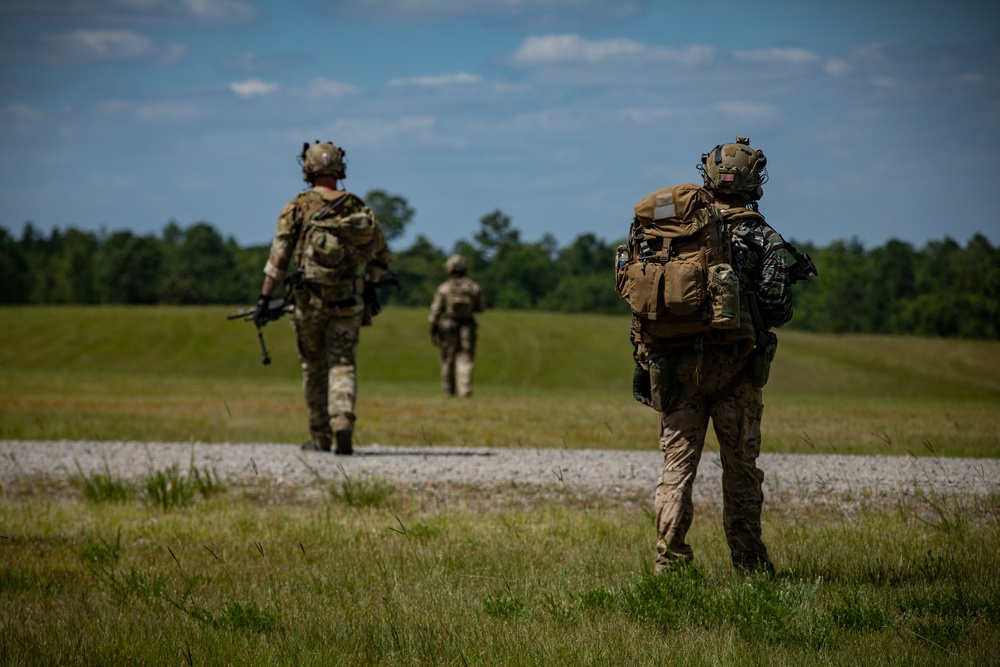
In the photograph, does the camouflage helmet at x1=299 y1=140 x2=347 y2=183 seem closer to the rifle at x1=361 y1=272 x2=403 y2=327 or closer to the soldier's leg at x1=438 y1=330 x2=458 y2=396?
the rifle at x1=361 y1=272 x2=403 y2=327

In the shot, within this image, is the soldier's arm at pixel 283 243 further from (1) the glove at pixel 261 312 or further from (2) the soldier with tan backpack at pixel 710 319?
(2) the soldier with tan backpack at pixel 710 319

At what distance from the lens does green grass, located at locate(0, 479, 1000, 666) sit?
5449 mm

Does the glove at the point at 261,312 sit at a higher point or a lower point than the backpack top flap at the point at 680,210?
lower

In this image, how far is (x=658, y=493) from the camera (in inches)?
262

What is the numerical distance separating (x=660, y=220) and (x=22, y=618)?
3.94 meters

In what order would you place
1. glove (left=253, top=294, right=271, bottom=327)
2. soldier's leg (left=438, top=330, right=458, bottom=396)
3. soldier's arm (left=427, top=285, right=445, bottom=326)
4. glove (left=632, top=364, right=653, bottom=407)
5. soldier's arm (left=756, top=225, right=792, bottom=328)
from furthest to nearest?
1. soldier's leg (left=438, top=330, right=458, bottom=396)
2. soldier's arm (left=427, top=285, right=445, bottom=326)
3. glove (left=253, top=294, right=271, bottom=327)
4. glove (left=632, top=364, right=653, bottom=407)
5. soldier's arm (left=756, top=225, right=792, bottom=328)

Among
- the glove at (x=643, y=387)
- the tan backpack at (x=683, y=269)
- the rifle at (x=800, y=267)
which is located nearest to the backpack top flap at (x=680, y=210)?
the tan backpack at (x=683, y=269)

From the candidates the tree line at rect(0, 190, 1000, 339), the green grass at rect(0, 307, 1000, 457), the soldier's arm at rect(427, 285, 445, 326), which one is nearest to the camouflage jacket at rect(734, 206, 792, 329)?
the green grass at rect(0, 307, 1000, 457)

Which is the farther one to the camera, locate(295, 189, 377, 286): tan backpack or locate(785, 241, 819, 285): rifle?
locate(295, 189, 377, 286): tan backpack

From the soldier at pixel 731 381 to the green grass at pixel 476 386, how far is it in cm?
337

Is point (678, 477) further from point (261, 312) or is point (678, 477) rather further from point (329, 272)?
point (261, 312)

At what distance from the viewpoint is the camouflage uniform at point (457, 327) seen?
25656 millimetres

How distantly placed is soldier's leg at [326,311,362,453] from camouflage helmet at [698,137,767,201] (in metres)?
6.45

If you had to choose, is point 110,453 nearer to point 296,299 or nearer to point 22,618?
point 296,299
